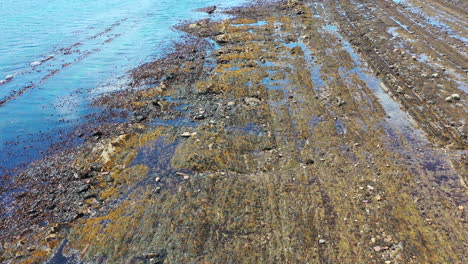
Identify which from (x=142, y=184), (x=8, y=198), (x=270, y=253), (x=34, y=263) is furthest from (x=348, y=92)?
(x=8, y=198)

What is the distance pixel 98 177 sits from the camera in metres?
8.48

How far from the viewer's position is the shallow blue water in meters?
11.9

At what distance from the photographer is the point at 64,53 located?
1972 centimetres

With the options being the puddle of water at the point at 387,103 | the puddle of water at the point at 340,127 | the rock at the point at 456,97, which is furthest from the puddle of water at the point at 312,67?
the rock at the point at 456,97

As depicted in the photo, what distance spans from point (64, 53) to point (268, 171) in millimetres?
18977

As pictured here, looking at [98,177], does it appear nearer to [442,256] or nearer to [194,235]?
[194,235]

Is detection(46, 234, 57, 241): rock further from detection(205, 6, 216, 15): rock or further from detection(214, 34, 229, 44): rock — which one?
detection(205, 6, 216, 15): rock

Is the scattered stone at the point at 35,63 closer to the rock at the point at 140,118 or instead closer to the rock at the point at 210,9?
the rock at the point at 140,118

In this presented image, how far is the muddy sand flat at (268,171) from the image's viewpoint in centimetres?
638

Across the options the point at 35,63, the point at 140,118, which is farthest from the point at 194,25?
the point at 140,118

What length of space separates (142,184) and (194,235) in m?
2.57

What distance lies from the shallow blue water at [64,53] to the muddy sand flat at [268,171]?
1.94 m

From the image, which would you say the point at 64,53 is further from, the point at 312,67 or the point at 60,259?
the point at 60,259

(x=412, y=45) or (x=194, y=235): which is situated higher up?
(x=412, y=45)
